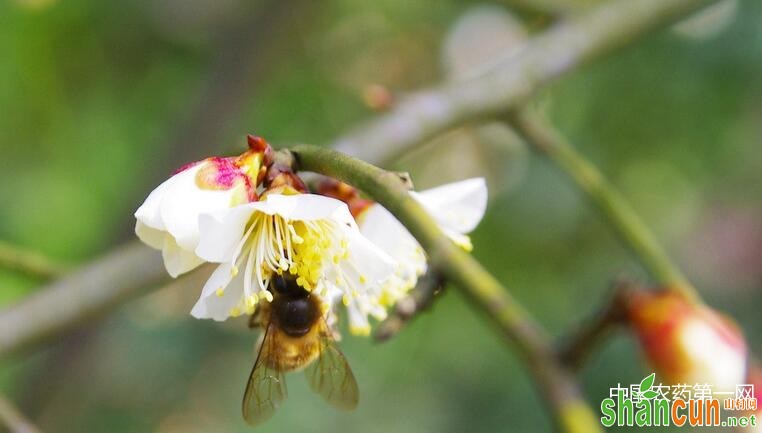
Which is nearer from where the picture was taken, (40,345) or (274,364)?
(274,364)

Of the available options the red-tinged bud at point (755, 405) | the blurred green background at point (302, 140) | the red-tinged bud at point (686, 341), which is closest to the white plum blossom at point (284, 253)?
the red-tinged bud at point (686, 341)

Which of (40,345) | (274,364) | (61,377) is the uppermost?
(61,377)

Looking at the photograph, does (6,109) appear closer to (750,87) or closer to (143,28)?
(143,28)

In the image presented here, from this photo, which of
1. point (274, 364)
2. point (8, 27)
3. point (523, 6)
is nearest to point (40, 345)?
point (274, 364)

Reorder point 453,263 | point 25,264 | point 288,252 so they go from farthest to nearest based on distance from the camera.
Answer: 1. point 25,264
2. point 288,252
3. point 453,263

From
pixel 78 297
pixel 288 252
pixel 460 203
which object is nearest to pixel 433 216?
A: pixel 460 203

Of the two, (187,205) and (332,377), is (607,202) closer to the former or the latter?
(332,377)

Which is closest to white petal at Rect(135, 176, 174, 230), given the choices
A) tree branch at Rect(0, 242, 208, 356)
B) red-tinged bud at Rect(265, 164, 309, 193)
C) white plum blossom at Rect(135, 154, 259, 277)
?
white plum blossom at Rect(135, 154, 259, 277)
